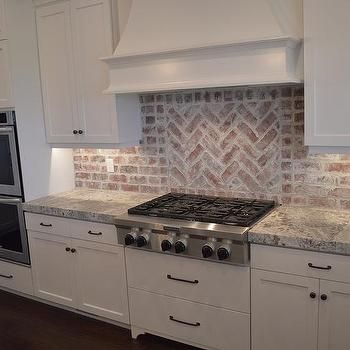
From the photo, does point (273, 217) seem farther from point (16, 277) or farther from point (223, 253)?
point (16, 277)

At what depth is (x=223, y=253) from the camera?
2277 mm

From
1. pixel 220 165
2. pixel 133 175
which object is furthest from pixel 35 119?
pixel 220 165

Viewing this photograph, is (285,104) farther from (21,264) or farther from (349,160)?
(21,264)

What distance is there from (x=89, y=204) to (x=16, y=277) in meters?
1.06

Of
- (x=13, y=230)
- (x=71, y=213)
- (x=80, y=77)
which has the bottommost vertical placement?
(x=13, y=230)

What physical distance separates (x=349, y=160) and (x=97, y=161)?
80.4 inches

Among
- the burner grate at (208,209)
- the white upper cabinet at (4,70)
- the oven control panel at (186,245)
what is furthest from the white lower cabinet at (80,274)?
the white upper cabinet at (4,70)

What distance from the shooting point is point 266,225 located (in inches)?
92.5

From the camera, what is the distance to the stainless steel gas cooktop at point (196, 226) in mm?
2299

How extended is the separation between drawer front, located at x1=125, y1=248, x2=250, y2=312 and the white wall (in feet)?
3.77

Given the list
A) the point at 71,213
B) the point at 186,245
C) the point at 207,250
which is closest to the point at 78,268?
the point at 71,213

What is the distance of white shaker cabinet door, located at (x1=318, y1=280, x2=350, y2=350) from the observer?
82.2 inches

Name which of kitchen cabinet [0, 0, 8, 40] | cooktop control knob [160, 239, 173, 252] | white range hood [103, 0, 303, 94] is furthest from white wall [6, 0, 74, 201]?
cooktop control knob [160, 239, 173, 252]

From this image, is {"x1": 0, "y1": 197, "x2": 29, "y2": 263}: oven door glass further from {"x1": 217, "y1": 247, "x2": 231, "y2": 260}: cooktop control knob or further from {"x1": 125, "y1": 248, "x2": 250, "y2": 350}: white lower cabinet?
{"x1": 217, "y1": 247, "x2": 231, "y2": 260}: cooktop control knob
